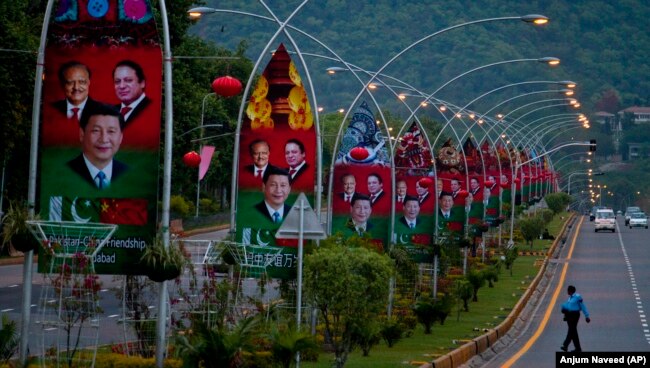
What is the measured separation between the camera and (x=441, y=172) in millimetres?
54375

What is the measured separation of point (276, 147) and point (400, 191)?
48.1 ft

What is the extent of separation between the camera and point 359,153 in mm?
38062

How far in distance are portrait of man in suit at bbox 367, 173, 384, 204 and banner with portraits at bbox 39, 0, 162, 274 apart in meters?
17.2

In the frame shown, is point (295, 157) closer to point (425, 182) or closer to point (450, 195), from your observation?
point (425, 182)

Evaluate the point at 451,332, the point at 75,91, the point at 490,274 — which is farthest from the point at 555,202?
the point at 75,91

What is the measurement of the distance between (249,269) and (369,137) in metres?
9.24

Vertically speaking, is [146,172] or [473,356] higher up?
[146,172]

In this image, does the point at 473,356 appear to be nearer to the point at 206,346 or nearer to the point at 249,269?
the point at 249,269

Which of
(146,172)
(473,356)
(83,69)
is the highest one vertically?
(83,69)

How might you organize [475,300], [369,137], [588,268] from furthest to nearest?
[588,268] → [475,300] → [369,137]

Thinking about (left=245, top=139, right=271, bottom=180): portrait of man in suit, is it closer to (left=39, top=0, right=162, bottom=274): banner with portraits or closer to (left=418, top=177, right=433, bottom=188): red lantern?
(left=39, top=0, right=162, bottom=274): banner with portraits

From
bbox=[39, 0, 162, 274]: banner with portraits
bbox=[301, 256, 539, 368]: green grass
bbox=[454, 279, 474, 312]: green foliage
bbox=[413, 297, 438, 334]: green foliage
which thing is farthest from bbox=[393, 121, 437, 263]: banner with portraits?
bbox=[39, 0, 162, 274]: banner with portraits

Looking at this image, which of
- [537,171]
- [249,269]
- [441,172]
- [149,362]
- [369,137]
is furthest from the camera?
[537,171]

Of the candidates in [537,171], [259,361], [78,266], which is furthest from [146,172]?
[537,171]
